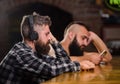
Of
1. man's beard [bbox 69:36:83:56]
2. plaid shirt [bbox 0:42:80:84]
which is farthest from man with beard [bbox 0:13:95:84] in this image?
man's beard [bbox 69:36:83:56]

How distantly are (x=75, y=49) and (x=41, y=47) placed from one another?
0.56 metres

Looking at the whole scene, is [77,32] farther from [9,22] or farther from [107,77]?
[107,77]

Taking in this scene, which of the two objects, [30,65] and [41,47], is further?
[41,47]

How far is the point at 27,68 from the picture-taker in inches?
84.6

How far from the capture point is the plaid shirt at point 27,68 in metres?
2.14

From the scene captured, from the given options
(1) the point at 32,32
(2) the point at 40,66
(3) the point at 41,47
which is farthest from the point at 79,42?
(2) the point at 40,66

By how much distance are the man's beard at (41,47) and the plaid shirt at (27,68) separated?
0.33m

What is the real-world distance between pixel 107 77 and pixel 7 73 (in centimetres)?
70

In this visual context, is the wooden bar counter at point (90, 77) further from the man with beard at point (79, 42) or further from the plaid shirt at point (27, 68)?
the man with beard at point (79, 42)

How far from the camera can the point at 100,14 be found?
374cm

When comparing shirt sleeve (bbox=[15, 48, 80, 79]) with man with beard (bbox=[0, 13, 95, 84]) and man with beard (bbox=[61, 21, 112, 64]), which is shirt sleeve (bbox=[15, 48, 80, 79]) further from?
man with beard (bbox=[61, 21, 112, 64])

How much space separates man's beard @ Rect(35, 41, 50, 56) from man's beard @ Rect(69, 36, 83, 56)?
451 mm

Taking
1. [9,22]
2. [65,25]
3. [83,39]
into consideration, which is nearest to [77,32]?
[83,39]

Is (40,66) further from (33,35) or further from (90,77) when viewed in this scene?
(33,35)
